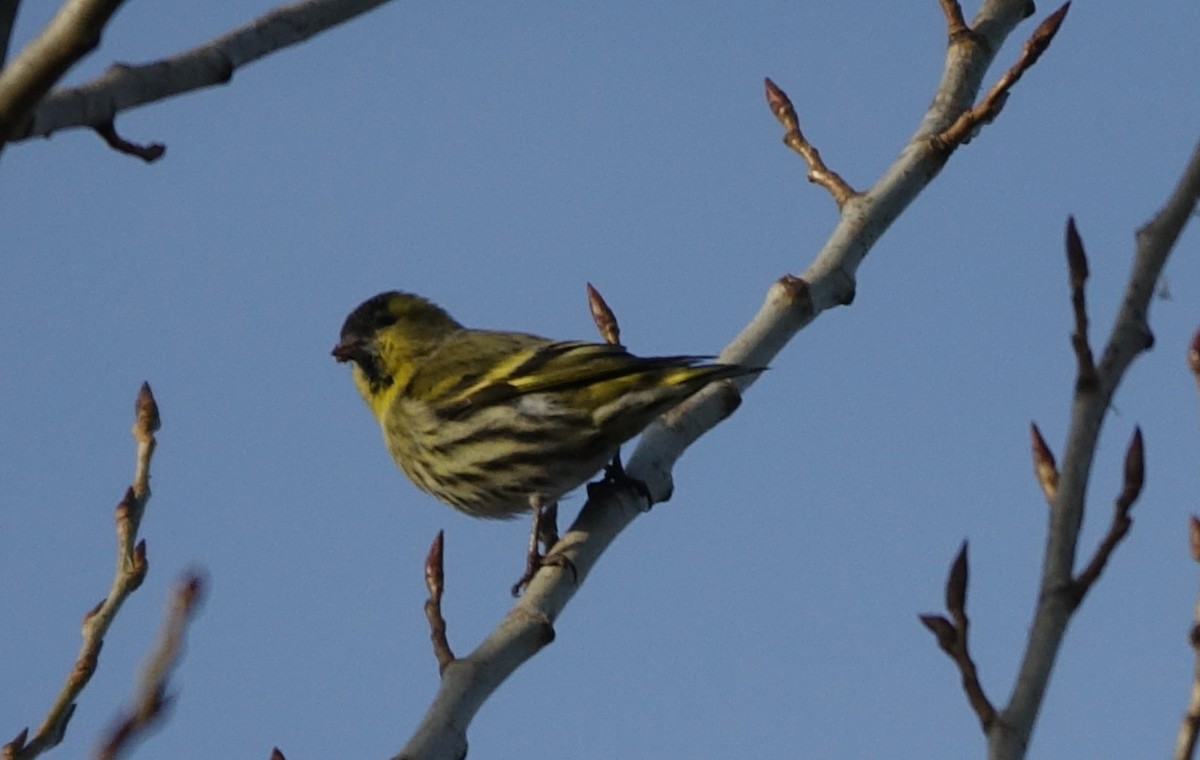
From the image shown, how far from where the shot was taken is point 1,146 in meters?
1.86

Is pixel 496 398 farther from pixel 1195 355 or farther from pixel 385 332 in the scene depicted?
pixel 1195 355

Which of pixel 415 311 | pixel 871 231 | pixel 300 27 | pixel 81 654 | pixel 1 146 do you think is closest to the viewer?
pixel 1 146

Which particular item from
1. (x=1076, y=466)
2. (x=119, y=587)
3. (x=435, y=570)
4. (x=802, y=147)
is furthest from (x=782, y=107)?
(x=1076, y=466)

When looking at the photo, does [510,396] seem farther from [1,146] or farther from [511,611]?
[1,146]

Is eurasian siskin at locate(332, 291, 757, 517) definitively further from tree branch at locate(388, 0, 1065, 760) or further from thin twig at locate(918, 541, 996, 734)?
thin twig at locate(918, 541, 996, 734)

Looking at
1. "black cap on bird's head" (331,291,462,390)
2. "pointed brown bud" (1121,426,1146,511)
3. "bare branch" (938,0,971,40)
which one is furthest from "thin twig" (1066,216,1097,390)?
"black cap on bird's head" (331,291,462,390)

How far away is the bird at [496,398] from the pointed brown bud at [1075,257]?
109 inches

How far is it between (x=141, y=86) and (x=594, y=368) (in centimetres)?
438

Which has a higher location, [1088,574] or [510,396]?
[510,396]

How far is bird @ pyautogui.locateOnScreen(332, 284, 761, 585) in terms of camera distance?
6773mm

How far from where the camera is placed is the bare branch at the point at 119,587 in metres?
3.93

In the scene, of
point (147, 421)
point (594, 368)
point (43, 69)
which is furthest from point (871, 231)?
point (43, 69)

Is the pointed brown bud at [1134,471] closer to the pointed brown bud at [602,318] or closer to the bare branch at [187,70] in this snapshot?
the bare branch at [187,70]

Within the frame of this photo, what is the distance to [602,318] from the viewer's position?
7066 millimetres
